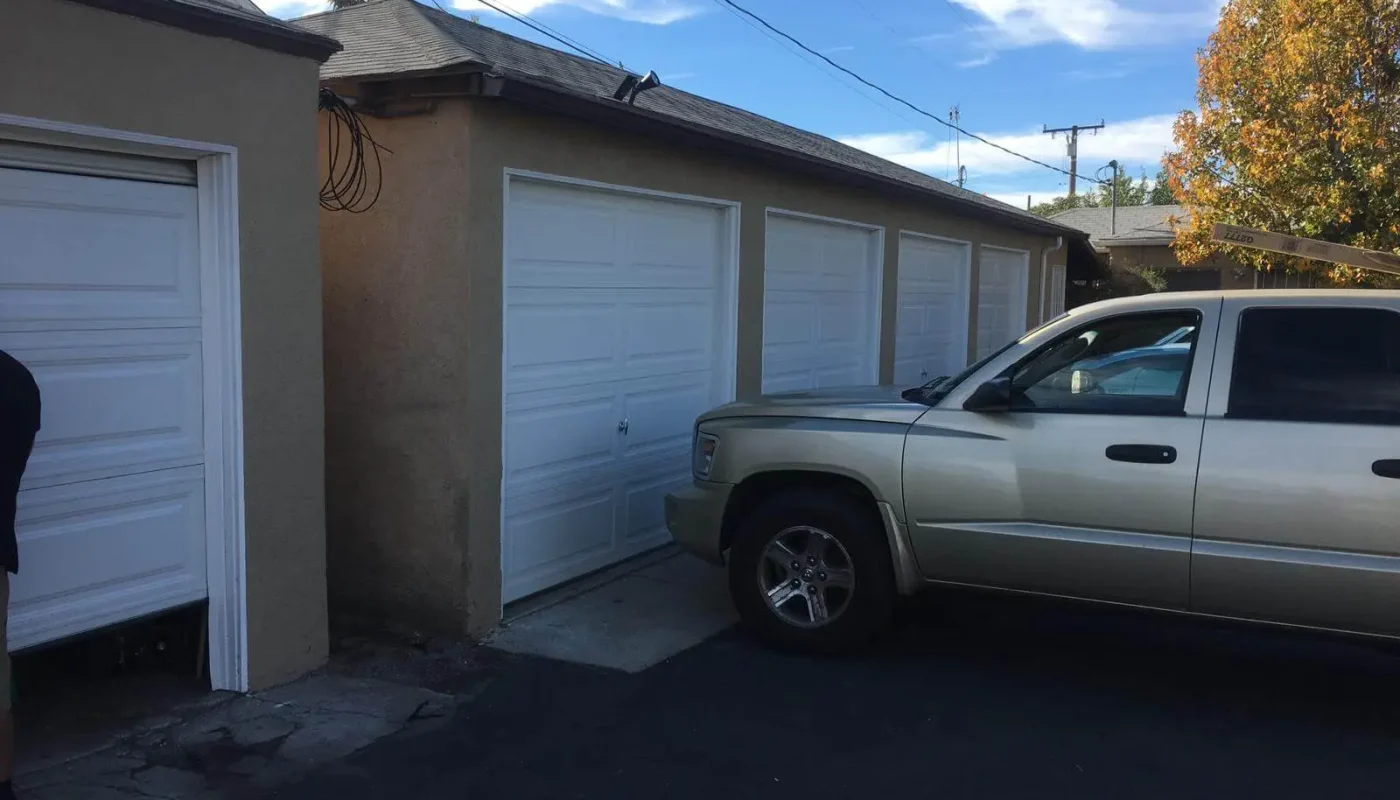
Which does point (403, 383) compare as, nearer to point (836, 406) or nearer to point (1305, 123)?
point (836, 406)

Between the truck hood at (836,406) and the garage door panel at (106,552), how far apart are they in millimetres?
2685

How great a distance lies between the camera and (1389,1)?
1495 centimetres

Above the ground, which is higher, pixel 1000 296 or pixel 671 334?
pixel 1000 296

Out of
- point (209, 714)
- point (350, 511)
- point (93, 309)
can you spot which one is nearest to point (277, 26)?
point (93, 309)

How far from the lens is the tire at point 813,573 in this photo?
5.48m

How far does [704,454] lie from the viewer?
6141mm

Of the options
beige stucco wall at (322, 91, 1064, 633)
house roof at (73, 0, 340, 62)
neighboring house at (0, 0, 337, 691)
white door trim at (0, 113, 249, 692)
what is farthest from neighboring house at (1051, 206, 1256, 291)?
white door trim at (0, 113, 249, 692)

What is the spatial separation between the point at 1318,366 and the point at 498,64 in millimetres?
4281

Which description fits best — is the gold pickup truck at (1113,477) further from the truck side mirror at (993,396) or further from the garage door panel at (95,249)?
the garage door panel at (95,249)

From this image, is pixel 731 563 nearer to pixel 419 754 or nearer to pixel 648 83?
pixel 419 754

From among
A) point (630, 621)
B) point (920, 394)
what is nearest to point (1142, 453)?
point (920, 394)

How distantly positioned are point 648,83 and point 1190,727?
4877mm

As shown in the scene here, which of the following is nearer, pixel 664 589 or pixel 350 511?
pixel 350 511

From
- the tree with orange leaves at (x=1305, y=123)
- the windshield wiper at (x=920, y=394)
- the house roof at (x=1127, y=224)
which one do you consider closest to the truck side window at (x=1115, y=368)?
the windshield wiper at (x=920, y=394)
